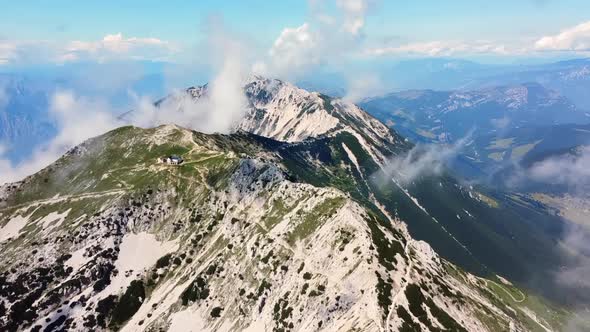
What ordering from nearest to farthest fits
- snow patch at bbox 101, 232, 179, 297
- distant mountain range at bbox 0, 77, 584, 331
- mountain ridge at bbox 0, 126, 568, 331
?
distant mountain range at bbox 0, 77, 584, 331 < mountain ridge at bbox 0, 126, 568, 331 < snow patch at bbox 101, 232, 179, 297

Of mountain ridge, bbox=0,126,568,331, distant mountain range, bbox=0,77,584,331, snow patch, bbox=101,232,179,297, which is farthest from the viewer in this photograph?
snow patch, bbox=101,232,179,297

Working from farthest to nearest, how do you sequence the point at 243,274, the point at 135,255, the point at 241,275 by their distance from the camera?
1. the point at 135,255
2. the point at 241,275
3. the point at 243,274

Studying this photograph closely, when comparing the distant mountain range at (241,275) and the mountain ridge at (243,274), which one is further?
the mountain ridge at (243,274)

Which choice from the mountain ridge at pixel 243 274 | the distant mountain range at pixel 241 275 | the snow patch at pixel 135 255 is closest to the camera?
the distant mountain range at pixel 241 275

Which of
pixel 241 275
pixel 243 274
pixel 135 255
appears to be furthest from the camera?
pixel 135 255

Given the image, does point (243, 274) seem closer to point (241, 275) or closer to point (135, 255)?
point (241, 275)

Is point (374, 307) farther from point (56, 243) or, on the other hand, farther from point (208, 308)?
point (56, 243)

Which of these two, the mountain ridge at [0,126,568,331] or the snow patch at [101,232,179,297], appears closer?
the mountain ridge at [0,126,568,331]

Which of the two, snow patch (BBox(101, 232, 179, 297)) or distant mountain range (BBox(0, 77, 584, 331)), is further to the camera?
snow patch (BBox(101, 232, 179, 297))

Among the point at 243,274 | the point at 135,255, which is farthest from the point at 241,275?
the point at 135,255

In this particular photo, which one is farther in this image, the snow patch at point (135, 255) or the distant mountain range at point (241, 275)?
the snow patch at point (135, 255)

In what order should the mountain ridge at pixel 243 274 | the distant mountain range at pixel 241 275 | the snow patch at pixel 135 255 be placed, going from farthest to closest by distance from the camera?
1. the snow patch at pixel 135 255
2. the mountain ridge at pixel 243 274
3. the distant mountain range at pixel 241 275
